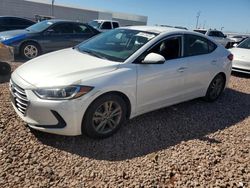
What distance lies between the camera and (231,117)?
15.8 ft

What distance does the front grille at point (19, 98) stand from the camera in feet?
10.4

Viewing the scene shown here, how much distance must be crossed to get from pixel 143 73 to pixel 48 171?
1.82 m

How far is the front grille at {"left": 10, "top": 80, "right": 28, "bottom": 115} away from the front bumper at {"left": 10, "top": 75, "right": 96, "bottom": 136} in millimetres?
41

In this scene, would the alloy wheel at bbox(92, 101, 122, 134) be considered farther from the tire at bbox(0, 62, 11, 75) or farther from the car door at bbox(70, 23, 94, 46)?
the car door at bbox(70, 23, 94, 46)

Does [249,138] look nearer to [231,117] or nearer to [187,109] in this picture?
[231,117]

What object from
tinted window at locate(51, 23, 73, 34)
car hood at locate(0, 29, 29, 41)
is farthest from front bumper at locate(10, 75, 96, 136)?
tinted window at locate(51, 23, 73, 34)

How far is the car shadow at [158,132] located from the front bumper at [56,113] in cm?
27

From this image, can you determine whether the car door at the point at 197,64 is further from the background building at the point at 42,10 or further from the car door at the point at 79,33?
the background building at the point at 42,10

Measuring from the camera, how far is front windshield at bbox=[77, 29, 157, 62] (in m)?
3.83

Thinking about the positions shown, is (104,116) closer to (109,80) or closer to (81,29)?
(109,80)

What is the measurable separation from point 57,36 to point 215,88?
614 cm

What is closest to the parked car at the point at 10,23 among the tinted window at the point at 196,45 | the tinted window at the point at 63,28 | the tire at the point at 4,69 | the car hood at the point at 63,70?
the tinted window at the point at 63,28

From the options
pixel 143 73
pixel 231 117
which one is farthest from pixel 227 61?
pixel 143 73

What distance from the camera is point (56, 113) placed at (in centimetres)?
307
